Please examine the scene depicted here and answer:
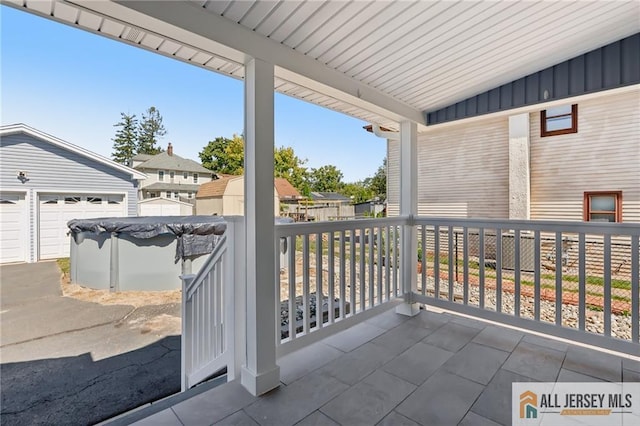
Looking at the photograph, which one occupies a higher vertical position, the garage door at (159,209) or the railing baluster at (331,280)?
the garage door at (159,209)

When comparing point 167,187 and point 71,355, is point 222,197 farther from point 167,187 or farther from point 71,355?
point 71,355

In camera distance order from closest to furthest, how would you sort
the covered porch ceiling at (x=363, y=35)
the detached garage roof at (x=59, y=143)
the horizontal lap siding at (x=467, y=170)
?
the covered porch ceiling at (x=363, y=35)
the detached garage roof at (x=59, y=143)
the horizontal lap siding at (x=467, y=170)

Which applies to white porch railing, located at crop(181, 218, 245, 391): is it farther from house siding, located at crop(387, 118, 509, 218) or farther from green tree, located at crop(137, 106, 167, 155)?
house siding, located at crop(387, 118, 509, 218)

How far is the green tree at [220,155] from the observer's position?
3.00 m

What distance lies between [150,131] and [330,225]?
2.05m

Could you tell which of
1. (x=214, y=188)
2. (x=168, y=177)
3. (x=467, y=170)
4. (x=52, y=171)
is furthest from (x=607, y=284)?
(x=467, y=170)

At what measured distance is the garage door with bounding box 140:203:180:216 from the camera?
307 cm

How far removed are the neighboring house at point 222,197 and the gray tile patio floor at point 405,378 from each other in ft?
4.00

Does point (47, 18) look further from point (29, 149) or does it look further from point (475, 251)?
point (475, 251)

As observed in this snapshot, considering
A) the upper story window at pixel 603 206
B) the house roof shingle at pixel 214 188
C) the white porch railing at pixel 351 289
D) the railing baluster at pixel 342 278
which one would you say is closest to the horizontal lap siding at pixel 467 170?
the upper story window at pixel 603 206

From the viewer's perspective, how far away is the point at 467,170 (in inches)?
271

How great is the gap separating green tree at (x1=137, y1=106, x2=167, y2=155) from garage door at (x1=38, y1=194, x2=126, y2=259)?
0.54m

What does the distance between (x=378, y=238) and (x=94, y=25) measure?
2584 millimetres

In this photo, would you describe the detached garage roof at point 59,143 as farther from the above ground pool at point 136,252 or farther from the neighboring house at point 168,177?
the above ground pool at point 136,252
